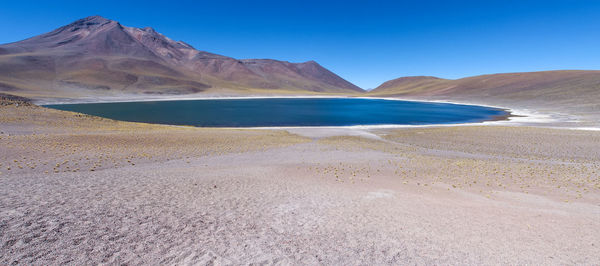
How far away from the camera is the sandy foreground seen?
5.96 m

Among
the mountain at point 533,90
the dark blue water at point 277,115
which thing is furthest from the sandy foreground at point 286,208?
Answer: the mountain at point 533,90

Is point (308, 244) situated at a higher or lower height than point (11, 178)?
lower

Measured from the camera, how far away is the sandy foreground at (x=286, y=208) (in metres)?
5.96

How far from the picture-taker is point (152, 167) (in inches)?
579

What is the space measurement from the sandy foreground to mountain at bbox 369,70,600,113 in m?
73.5

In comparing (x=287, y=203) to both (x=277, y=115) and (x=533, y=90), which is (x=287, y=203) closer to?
(x=277, y=115)

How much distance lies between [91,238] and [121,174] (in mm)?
7388

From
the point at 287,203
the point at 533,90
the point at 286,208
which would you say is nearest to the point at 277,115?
the point at 287,203

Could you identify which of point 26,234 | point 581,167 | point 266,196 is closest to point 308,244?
point 266,196

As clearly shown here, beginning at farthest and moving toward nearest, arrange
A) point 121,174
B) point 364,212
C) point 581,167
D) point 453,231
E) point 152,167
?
point 581,167
point 152,167
point 121,174
point 364,212
point 453,231

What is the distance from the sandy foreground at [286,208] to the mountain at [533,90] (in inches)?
2892

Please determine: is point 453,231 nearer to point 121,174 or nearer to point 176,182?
point 176,182

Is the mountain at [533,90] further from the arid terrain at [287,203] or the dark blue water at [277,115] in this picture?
the arid terrain at [287,203]

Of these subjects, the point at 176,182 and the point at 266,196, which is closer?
the point at 266,196
